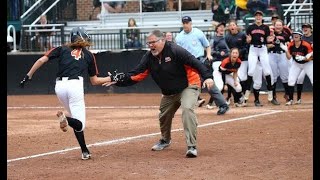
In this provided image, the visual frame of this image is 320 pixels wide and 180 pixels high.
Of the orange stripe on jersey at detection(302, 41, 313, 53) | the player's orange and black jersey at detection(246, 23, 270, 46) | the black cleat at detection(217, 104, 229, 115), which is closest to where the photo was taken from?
the black cleat at detection(217, 104, 229, 115)

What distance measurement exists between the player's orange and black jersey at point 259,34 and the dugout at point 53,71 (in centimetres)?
565

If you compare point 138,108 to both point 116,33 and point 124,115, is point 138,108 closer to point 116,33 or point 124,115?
point 124,115

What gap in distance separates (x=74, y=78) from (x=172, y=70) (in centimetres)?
138

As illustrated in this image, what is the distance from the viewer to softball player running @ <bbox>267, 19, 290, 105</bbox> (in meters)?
20.4

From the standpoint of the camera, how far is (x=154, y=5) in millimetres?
29375

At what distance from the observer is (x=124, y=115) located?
1833 centimetres

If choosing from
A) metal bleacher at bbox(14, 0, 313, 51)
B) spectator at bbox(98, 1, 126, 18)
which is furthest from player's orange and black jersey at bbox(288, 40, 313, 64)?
spectator at bbox(98, 1, 126, 18)


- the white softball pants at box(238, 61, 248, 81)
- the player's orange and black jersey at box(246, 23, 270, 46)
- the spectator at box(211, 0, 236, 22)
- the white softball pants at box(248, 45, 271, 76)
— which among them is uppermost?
the spectator at box(211, 0, 236, 22)

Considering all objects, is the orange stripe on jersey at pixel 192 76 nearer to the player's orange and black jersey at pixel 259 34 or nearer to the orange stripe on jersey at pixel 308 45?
the orange stripe on jersey at pixel 308 45

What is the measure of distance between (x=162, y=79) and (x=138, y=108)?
8.09 meters


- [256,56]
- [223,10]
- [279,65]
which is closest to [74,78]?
[256,56]

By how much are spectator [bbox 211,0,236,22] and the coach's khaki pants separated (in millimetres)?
14313

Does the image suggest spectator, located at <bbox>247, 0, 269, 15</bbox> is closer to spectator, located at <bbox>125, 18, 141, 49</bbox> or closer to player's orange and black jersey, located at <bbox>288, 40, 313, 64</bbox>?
spectator, located at <bbox>125, 18, 141, 49</bbox>

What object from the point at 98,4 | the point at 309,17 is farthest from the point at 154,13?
the point at 309,17
